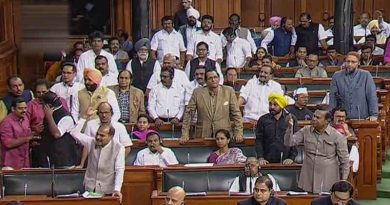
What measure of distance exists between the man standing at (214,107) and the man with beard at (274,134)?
1.33 ft

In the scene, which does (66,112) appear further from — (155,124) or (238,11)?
(238,11)

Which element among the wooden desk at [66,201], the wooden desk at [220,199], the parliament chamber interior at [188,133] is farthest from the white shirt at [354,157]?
the wooden desk at [66,201]

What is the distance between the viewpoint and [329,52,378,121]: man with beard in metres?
7.17

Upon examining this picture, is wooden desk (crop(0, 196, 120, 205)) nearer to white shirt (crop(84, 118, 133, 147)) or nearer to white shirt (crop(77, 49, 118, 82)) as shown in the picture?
white shirt (crop(84, 118, 133, 147))

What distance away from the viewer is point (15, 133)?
6133 mm

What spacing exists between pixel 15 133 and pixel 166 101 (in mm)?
2031

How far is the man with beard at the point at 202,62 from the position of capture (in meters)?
8.41

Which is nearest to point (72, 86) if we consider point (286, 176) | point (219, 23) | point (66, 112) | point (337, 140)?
point (66, 112)

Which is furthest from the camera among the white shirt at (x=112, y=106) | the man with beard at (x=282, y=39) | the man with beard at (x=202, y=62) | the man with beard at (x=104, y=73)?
the man with beard at (x=282, y=39)

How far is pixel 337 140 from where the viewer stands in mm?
5613

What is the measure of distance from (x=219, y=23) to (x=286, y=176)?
28.9ft

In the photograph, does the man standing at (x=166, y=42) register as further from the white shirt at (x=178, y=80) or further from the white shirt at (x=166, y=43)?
the white shirt at (x=178, y=80)

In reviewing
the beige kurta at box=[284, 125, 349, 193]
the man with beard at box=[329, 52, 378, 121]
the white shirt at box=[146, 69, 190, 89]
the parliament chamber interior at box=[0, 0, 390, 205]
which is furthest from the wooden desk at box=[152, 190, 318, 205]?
the white shirt at box=[146, 69, 190, 89]

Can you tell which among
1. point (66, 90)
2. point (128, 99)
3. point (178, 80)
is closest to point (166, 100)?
point (178, 80)
